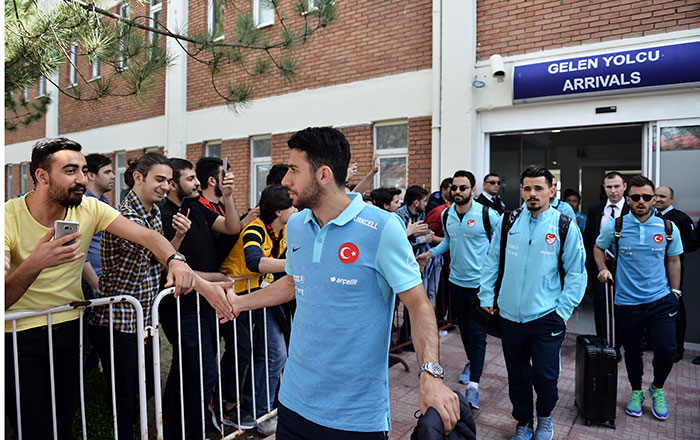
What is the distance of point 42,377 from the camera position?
106 inches

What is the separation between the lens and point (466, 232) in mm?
4914

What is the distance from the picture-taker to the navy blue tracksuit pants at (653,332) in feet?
13.4

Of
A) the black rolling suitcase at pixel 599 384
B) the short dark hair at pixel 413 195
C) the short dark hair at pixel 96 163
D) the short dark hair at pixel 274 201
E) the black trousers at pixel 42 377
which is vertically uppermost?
the short dark hair at pixel 96 163

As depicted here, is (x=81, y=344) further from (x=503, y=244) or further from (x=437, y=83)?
(x=437, y=83)

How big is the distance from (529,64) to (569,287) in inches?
193

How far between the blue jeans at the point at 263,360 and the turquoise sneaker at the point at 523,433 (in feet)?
6.25

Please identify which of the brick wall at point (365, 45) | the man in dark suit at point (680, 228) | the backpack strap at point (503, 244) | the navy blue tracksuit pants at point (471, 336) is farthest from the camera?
the brick wall at point (365, 45)

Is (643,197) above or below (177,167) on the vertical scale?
below

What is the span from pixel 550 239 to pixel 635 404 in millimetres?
1956

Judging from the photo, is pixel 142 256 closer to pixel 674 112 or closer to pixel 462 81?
pixel 462 81

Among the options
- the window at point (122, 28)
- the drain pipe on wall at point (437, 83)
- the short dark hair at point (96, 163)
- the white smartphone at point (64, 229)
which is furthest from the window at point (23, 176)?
the white smartphone at point (64, 229)

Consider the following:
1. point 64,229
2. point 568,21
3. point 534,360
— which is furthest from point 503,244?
point 568,21

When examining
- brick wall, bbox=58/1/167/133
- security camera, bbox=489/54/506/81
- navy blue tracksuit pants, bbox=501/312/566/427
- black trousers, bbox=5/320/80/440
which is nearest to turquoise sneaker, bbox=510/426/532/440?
navy blue tracksuit pants, bbox=501/312/566/427

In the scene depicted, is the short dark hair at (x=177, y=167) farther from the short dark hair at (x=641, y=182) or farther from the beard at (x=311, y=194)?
the short dark hair at (x=641, y=182)
